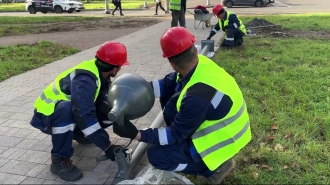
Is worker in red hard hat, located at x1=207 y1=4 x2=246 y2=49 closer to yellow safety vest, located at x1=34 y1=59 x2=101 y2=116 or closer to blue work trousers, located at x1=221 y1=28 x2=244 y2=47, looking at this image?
blue work trousers, located at x1=221 y1=28 x2=244 y2=47

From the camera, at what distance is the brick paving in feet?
10.7

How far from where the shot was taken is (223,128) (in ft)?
8.57

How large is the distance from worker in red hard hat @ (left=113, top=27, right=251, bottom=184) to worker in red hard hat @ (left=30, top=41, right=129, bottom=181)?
12.7 inches

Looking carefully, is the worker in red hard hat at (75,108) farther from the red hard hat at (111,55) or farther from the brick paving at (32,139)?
the brick paving at (32,139)

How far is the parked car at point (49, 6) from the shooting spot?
25172mm

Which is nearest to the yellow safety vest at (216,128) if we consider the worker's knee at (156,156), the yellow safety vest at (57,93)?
the worker's knee at (156,156)

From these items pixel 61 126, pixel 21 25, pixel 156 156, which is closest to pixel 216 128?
pixel 156 156

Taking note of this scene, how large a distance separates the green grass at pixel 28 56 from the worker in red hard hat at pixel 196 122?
5.19 m

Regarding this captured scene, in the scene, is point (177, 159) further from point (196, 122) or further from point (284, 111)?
point (284, 111)

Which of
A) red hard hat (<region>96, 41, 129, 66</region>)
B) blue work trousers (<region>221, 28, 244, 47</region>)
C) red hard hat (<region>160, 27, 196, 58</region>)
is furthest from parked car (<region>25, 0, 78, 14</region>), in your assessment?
red hard hat (<region>160, 27, 196, 58</region>)

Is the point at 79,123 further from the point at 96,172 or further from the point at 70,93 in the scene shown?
the point at 96,172

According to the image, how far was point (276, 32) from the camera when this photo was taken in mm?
10953

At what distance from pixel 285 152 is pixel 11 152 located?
3116 millimetres

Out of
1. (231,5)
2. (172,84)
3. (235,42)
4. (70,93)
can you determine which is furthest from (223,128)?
(231,5)
